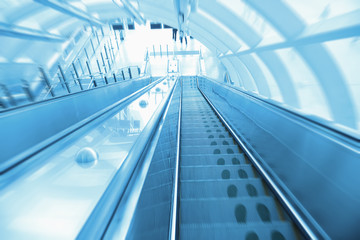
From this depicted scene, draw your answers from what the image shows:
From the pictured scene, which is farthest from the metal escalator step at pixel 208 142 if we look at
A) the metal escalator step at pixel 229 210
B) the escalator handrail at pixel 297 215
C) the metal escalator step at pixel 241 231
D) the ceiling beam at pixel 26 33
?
the ceiling beam at pixel 26 33

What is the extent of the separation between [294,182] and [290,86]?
7.56 m

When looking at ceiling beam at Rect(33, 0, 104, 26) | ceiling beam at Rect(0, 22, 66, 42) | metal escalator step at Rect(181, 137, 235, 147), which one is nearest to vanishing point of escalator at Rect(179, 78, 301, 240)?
metal escalator step at Rect(181, 137, 235, 147)

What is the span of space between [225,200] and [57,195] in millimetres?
1718

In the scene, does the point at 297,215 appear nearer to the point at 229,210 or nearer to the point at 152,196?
the point at 229,210

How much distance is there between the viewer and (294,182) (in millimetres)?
1915

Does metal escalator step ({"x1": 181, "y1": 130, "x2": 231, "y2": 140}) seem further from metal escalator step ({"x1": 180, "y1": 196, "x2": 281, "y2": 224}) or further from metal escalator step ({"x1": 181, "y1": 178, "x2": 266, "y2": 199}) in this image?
metal escalator step ({"x1": 180, "y1": 196, "x2": 281, "y2": 224})

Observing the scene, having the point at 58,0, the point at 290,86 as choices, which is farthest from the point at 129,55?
the point at 290,86

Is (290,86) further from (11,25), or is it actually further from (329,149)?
(11,25)

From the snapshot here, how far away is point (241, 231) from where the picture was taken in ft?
5.37

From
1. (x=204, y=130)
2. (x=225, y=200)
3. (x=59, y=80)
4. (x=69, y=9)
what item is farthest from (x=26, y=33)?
(x=225, y=200)

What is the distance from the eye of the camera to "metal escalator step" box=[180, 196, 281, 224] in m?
1.80

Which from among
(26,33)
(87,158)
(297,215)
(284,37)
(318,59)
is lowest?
(297,215)

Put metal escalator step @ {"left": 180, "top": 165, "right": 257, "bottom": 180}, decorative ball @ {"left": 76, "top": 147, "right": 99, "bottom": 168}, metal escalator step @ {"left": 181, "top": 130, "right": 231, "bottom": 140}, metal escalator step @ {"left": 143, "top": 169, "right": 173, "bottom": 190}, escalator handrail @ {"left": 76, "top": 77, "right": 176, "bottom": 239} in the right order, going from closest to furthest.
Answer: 1. escalator handrail @ {"left": 76, "top": 77, "right": 176, "bottom": 239}
2. metal escalator step @ {"left": 143, "top": 169, "right": 173, "bottom": 190}
3. decorative ball @ {"left": 76, "top": 147, "right": 99, "bottom": 168}
4. metal escalator step @ {"left": 180, "top": 165, "right": 257, "bottom": 180}
5. metal escalator step @ {"left": 181, "top": 130, "right": 231, "bottom": 140}

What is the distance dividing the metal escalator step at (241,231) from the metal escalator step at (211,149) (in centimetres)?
159
